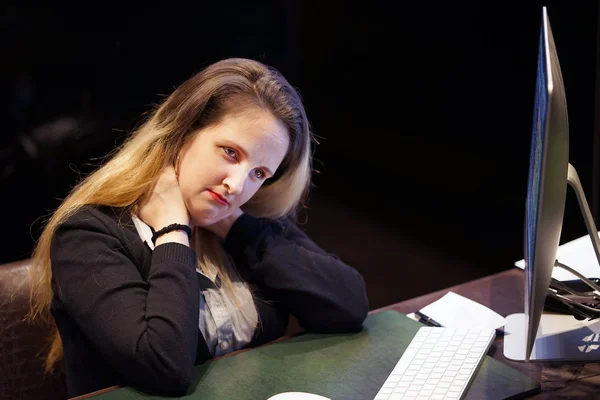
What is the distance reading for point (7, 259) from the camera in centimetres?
224

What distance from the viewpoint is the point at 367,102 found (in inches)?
114

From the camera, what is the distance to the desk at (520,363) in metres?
1.48

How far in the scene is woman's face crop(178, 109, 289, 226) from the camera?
157cm

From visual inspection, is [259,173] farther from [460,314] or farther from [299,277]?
[460,314]

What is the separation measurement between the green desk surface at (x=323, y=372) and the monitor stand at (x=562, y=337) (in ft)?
0.32

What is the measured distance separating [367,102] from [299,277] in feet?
4.26

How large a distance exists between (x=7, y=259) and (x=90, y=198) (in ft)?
2.51

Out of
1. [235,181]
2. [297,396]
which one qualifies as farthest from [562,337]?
[235,181]

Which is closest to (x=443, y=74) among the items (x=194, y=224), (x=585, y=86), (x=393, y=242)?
(x=585, y=86)

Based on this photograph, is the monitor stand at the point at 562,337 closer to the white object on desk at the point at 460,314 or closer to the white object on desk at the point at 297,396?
the white object on desk at the point at 460,314

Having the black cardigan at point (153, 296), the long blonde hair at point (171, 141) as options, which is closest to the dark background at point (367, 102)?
the long blonde hair at point (171, 141)

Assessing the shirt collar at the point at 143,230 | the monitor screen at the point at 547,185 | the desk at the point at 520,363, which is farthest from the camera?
the shirt collar at the point at 143,230

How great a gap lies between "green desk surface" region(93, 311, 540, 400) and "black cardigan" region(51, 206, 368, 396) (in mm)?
41

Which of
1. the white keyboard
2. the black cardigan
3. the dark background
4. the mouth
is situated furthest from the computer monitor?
the dark background
